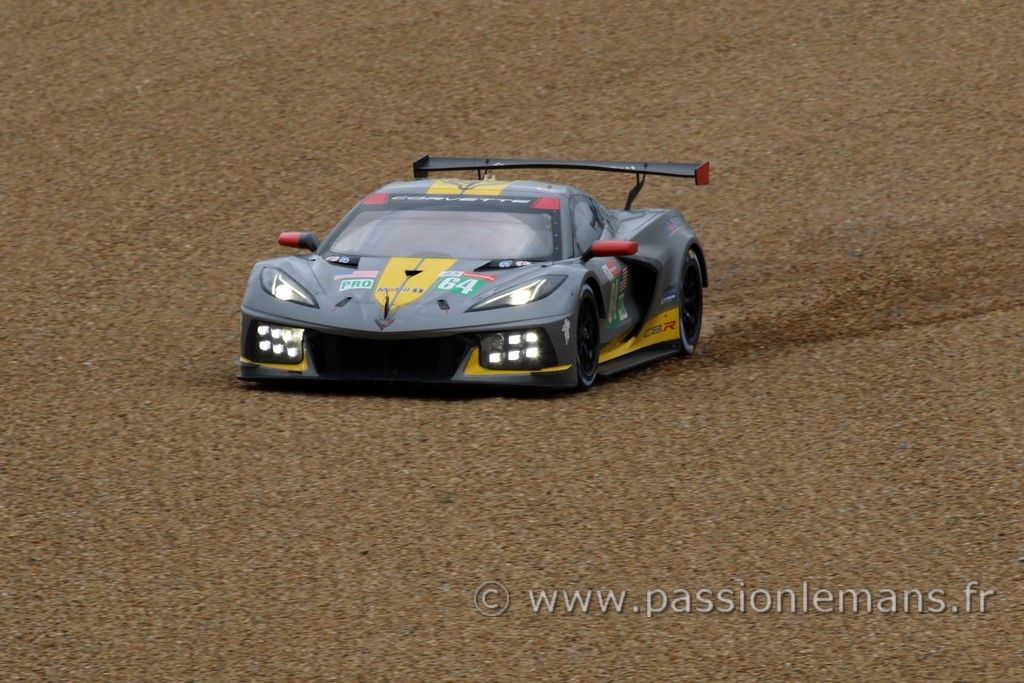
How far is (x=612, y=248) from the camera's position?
10641 mm

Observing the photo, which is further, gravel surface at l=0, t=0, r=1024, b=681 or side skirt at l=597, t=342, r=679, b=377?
side skirt at l=597, t=342, r=679, b=377

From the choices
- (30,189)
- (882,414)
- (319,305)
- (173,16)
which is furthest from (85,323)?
(173,16)

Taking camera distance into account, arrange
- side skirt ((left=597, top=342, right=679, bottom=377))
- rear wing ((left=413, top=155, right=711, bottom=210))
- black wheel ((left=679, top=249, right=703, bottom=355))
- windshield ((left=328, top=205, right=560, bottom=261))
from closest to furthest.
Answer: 1. windshield ((left=328, top=205, right=560, bottom=261))
2. side skirt ((left=597, top=342, right=679, bottom=377))
3. rear wing ((left=413, top=155, right=711, bottom=210))
4. black wheel ((left=679, top=249, right=703, bottom=355))

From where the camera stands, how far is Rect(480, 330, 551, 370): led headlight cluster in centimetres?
989

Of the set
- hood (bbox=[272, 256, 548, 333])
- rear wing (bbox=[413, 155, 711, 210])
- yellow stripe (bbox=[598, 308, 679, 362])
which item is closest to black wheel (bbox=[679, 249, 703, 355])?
yellow stripe (bbox=[598, 308, 679, 362])

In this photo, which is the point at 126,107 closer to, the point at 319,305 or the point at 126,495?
the point at 319,305

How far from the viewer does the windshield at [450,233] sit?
10.7 m

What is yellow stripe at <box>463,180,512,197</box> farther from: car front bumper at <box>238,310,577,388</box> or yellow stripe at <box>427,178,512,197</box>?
car front bumper at <box>238,310,577,388</box>

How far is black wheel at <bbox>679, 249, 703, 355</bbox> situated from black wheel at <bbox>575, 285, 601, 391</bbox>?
5.34 feet

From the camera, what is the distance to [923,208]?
16.3 metres

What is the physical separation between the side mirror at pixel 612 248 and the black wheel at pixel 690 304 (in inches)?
58.3

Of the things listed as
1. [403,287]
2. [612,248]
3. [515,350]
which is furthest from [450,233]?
[515,350]

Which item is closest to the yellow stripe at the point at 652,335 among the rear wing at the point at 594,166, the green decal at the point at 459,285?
the rear wing at the point at 594,166

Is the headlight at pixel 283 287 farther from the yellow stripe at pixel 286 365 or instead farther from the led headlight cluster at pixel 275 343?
the yellow stripe at pixel 286 365
